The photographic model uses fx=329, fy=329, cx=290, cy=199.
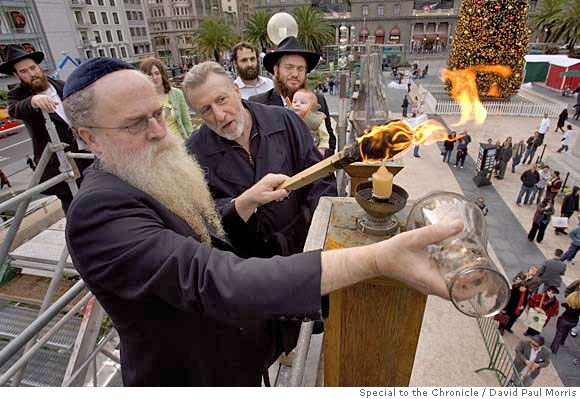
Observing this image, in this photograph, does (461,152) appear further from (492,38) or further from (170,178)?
(170,178)

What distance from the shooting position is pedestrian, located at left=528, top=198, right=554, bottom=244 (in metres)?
9.22

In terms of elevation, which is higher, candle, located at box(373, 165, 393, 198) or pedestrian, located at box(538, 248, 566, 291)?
candle, located at box(373, 165, 393, 198)

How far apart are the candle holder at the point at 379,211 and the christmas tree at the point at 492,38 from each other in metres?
23.3

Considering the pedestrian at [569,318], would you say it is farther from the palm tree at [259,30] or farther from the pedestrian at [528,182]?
the palm tree at [259,30]

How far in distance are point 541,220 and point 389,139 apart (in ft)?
33.3

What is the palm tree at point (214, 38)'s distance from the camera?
43906 millimetres

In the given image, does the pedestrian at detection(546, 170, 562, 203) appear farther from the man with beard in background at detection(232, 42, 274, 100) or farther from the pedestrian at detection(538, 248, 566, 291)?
the man with beard in background at detection(232, 42, 274, 100)

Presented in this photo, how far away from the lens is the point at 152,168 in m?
1.80

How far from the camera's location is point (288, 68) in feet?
15.0

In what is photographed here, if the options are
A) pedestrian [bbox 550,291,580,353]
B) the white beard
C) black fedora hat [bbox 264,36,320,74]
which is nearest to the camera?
the white beard

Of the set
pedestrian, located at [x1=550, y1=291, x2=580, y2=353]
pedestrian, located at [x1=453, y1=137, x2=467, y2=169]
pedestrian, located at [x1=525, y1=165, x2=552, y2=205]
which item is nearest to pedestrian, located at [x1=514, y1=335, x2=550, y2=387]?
pedestrian, located at [x1=550, y1=291, x2=580, y2=353]

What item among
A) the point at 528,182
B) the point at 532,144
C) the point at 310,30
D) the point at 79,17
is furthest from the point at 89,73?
the point at 79,17

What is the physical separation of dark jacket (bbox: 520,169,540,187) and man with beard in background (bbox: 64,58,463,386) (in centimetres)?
1210
